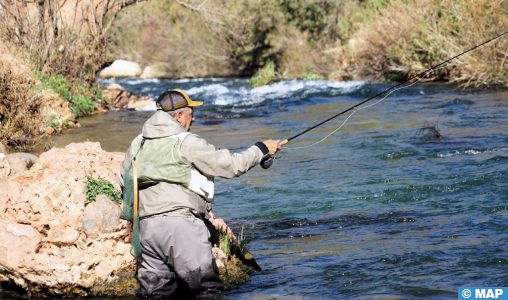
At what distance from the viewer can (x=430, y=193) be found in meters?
9.87

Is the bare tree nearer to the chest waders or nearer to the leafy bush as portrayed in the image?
the leafy bush

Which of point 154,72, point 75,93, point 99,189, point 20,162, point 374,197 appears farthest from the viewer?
point 154,72

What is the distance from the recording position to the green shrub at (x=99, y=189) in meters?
6.65

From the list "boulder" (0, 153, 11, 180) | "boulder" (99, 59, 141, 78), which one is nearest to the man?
"boulder" (0, 153, 11, 180)

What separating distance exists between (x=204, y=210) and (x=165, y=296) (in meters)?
0.67

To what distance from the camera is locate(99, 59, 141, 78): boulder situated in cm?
4233

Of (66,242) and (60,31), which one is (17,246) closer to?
(66,242)

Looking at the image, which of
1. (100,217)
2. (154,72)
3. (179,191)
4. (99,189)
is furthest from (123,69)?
(179,191)

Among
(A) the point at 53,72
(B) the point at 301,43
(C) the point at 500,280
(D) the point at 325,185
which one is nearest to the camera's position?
(C) the point at 500,280

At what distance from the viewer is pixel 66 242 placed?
6445 millimetres

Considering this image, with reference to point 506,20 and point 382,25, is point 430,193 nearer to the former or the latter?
point 506,20

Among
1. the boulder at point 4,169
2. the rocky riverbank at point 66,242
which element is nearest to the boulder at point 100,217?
the rocky riverbank at point 66,242

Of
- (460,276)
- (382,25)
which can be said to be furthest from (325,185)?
(382,25)

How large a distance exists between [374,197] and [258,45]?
2650cm
